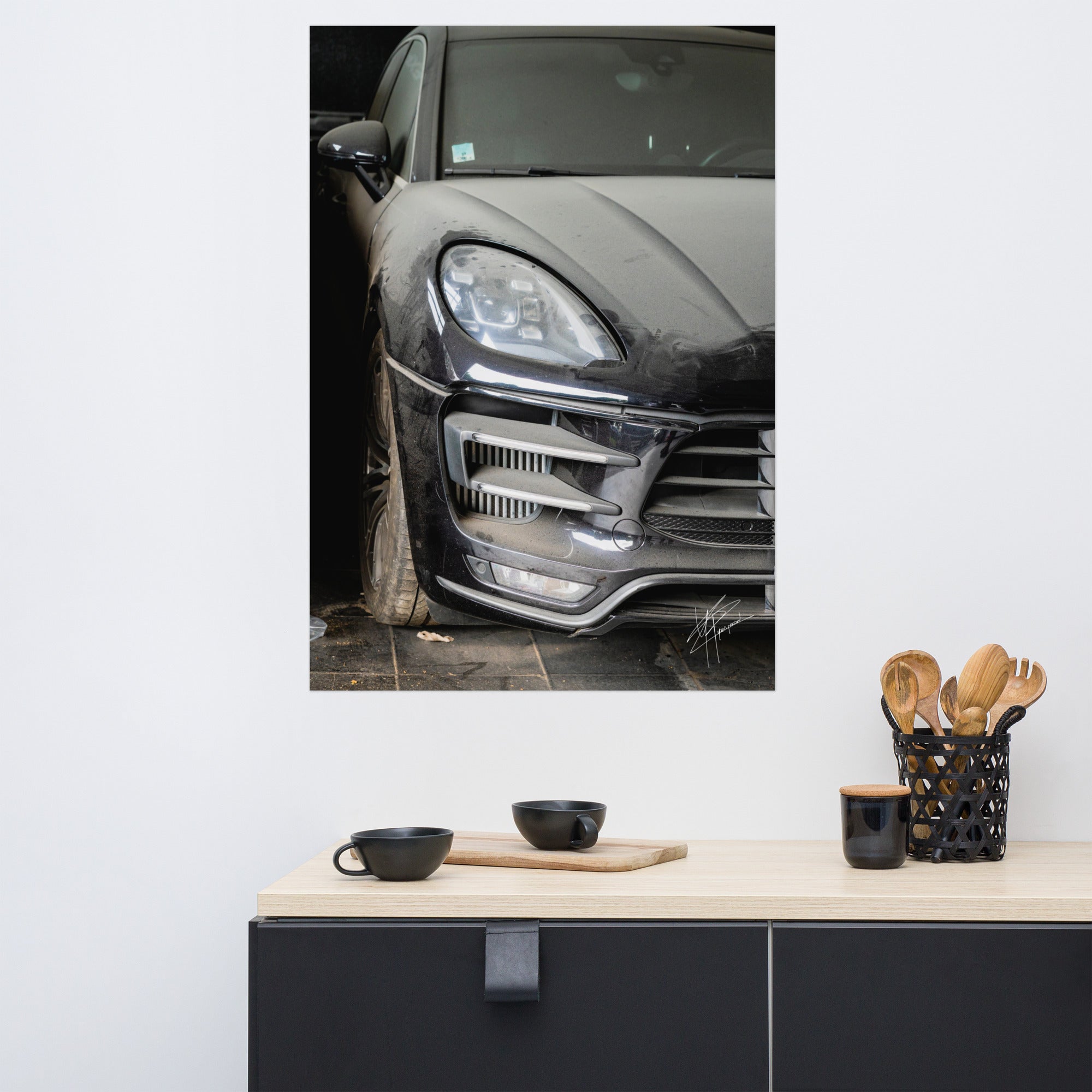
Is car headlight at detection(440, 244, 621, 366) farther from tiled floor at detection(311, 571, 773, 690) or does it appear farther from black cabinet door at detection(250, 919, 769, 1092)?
black cabinet door at detection(250, 919, 769, 1092)

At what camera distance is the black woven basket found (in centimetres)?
118

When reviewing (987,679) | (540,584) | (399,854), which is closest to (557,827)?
(399,854)

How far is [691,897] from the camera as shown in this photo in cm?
101

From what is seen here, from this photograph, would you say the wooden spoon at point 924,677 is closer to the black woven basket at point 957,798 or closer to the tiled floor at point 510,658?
the black woven basket at point 957,798

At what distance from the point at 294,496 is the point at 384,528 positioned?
0.14 metres

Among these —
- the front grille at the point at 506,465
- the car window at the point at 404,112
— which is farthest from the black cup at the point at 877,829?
the car window at the point at 404,112

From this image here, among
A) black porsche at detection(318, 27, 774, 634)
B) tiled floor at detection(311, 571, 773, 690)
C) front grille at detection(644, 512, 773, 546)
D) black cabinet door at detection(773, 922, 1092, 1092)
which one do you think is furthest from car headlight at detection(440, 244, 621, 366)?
black cabinet door at detection(773, 922, 1092, 1092)

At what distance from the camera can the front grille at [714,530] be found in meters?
1.32

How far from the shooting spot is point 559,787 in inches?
53.9

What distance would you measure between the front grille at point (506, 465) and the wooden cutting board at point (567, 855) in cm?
41

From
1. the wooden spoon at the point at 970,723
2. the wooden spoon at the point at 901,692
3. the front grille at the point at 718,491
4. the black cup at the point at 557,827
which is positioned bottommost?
the black cup at the point at 557,827

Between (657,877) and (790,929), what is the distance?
155mm

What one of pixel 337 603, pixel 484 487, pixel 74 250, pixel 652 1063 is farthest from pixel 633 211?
pixel 652 1063

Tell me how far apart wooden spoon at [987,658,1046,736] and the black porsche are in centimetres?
31
